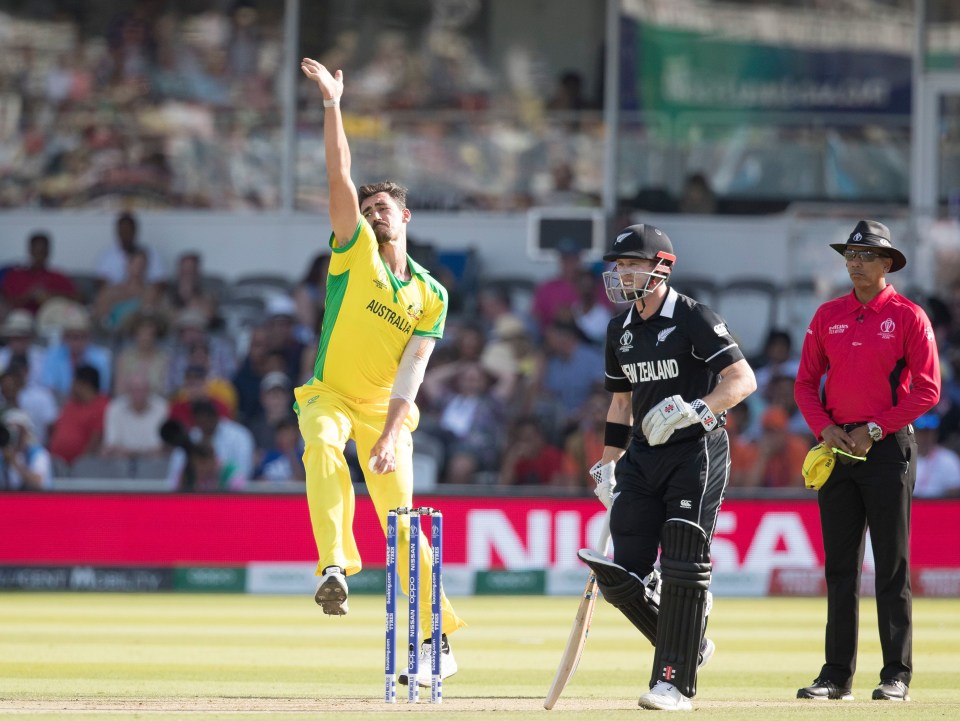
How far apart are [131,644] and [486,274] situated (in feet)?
30.1

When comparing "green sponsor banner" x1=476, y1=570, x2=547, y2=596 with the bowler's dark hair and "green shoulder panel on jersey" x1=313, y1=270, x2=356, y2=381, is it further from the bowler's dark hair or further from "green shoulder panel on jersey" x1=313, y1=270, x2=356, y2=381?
the bowler's dark hair

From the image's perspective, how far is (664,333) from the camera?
21.6 ft

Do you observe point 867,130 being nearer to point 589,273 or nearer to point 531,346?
point 589,273

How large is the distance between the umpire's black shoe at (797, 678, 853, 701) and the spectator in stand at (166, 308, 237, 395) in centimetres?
980

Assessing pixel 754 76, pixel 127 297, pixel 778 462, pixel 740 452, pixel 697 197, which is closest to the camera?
pixel 778 462

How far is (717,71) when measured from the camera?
62.0 feet

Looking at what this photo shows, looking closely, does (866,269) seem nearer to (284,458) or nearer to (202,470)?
(284,458)

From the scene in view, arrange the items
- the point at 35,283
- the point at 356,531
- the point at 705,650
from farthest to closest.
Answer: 1. the point at 35,283
2. the point at 356,531
3. the point at 705,650

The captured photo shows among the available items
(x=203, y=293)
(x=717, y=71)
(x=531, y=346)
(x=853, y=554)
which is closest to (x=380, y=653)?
(x=853, y=554)

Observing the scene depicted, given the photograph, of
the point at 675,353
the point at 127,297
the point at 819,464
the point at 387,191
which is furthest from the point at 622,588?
the point at 127,297

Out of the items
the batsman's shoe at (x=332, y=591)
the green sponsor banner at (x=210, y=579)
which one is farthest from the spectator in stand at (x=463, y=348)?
the batsman's shoe at (x=332, y=591)

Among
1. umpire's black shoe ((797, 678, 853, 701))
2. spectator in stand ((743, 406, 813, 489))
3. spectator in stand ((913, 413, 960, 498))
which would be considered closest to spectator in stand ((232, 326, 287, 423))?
spectator in stand ((743, 406, 813, 489))

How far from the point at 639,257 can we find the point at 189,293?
11.3m

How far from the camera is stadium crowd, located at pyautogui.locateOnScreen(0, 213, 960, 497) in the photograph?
1443 centimetres
